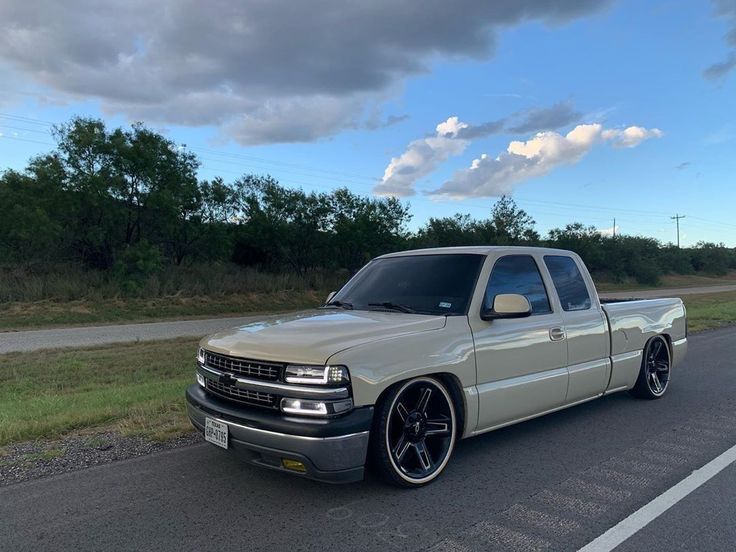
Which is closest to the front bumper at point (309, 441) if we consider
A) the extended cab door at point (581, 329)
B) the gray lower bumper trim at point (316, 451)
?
the gray lower bumper trim at point (316, 451)

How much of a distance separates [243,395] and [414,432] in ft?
4.20

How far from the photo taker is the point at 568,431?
5605 mm

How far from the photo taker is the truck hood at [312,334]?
3.85 metres

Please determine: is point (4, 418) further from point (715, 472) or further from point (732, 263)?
point (732, 263)

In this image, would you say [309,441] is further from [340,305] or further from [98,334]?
[98,334]

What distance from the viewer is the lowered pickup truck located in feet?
12.3

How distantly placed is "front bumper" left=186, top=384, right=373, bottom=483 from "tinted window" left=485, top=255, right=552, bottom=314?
5.95 feet

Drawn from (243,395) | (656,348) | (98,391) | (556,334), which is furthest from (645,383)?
(98,391)

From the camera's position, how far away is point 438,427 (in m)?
4.36

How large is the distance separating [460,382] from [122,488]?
2631 mm

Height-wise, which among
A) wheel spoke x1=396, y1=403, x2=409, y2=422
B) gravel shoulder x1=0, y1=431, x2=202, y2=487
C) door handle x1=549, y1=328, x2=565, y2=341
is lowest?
gravel shoulder x1=0, y1=431, x2=202, y2=487

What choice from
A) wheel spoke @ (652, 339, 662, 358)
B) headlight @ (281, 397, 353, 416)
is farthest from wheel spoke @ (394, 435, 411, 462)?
wheel spoke @ (652, 339, 662, 358)

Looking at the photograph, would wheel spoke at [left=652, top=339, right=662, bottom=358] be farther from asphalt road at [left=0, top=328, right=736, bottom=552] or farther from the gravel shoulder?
the gravel shoulder

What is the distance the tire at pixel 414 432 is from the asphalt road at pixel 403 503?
0.46 ft
